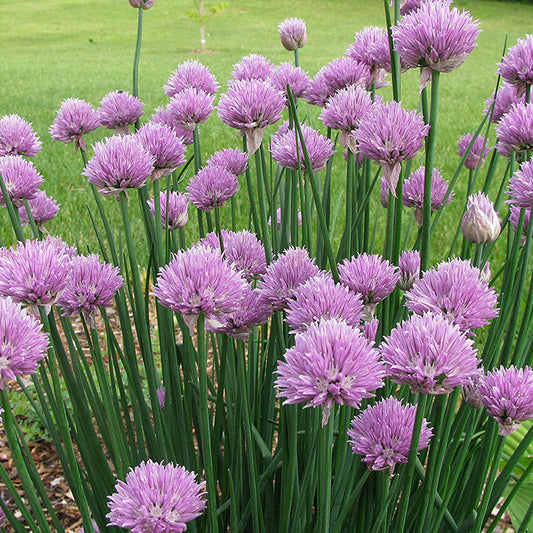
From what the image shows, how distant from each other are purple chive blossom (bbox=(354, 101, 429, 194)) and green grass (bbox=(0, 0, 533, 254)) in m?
0.62

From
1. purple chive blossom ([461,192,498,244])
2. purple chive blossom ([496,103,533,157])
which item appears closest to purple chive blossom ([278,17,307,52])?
purple chive blossom ([496,103,533,157])

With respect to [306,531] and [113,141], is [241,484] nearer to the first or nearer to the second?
[306,531]

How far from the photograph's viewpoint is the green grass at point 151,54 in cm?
542

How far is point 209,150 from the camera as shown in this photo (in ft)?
17.1

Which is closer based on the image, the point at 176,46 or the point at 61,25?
the point at 176,46

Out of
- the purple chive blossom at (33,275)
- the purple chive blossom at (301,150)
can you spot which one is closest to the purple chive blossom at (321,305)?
the purple chive blossom at (33,275)

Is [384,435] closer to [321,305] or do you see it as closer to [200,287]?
[321,305]

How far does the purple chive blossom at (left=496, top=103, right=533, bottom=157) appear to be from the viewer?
1042mm

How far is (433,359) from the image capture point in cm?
70

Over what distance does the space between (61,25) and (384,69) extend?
75.2 feet

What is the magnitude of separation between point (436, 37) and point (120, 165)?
483 mm

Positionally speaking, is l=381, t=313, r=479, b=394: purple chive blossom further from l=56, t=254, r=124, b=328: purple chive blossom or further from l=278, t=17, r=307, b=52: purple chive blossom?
l=278, t=17, r=307, b=52: purple chive blossom

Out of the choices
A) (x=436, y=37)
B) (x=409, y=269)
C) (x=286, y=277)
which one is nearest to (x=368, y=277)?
(x=286, y=277)

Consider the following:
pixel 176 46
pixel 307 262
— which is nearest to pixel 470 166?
pixel 307 262
